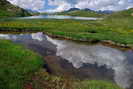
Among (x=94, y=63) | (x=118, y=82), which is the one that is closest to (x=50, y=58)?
(x=94, y=63)

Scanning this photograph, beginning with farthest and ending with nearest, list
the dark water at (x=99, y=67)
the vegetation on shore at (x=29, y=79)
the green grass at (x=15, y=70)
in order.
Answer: the dark water at (x=99, y=67)
the vegetation on shore at (x=29, y=79)
the green grass at (x=15, y=70)

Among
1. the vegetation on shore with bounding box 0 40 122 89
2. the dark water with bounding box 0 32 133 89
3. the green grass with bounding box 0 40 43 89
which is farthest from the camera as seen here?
the dark water with bounding box 0 32 133 89

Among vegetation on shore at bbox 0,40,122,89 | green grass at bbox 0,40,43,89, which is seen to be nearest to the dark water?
vegetation on shore at bbox 0,40,122,89

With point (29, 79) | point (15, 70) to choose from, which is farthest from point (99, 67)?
point (15, 70)

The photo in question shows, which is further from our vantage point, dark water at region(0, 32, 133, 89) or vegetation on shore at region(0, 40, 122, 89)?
dark water at region(0, 32, 133, 89)

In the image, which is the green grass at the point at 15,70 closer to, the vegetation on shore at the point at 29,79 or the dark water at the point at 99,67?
the vegetation on shore at the point at 29,79

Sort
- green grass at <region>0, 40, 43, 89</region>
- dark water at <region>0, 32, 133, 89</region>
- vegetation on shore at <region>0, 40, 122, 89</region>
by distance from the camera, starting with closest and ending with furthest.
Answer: green grass at <region>0, 40, 43, 89</region>, vegetation on shore at <region>0, 40, 122, 89</region>, dark water at <region>0, 32, 133, 89</region>

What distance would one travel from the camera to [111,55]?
2973cm

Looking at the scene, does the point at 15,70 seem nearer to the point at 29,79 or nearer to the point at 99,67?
the point at 29,79

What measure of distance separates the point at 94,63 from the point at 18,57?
14.5m

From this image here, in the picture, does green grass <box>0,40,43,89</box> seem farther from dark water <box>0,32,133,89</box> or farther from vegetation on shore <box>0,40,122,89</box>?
dark water <box>0,32,133,89</box>

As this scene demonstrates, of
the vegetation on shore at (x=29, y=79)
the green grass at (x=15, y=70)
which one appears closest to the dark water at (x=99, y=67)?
the vegetation on shore at (x=29, y=79)

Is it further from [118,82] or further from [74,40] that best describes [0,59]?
[74,40]

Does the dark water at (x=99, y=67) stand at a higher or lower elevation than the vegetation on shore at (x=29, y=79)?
lower
